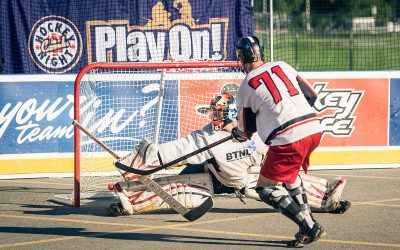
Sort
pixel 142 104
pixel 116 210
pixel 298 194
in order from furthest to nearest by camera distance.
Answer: pixel 142 104 < pixel 116 210 < pixel 298 194

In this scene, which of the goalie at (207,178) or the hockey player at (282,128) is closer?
the hockey player at (282,128)

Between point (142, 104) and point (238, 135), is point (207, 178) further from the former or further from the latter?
point (142, 104)

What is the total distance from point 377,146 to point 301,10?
33.4 meters

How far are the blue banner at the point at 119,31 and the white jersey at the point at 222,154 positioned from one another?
3.85 meters

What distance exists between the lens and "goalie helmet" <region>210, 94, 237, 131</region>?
31.8 feet

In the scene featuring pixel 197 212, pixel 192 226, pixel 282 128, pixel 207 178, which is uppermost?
pixel 282 128

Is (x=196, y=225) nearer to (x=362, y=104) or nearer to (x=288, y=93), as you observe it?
(x=288, y=93)

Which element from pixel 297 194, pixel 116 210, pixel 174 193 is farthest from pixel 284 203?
pixel 116 210

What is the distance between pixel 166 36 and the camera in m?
13.3

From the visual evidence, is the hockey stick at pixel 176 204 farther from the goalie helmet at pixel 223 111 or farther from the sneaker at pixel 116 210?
the goalie helmet at pixel 223 111

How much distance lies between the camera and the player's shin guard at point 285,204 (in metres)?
7.71

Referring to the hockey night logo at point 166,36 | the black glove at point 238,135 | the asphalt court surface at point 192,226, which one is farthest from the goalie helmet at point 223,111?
the hockey night logo at point 166,36

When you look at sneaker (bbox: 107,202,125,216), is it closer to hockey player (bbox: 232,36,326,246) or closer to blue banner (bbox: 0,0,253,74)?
hockey player (bbox: 232,36,326,246)

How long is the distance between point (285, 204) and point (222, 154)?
1729 mm
